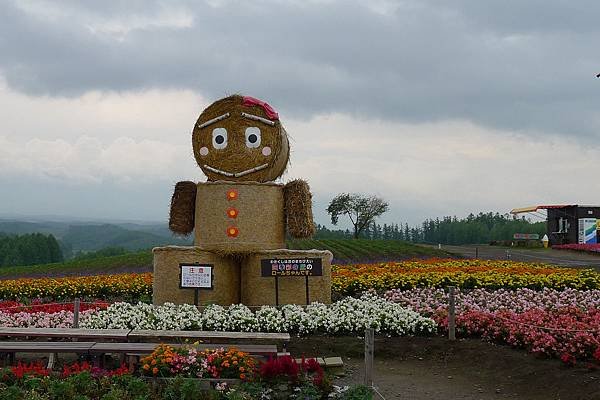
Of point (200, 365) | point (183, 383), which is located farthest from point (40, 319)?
point (183, 383)

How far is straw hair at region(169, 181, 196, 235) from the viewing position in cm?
1418

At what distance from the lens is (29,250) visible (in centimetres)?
6147

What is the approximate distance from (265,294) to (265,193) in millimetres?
1949

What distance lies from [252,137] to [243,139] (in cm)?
18

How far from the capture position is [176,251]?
1356 centimetres

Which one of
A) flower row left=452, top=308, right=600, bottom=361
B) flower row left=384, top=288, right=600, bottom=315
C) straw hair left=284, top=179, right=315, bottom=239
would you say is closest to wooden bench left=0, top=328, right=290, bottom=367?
flower row left=452, top=308, right=600, bottom=361

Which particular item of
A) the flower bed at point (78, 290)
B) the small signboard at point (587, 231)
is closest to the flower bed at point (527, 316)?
the flower bed at point (78, 290)

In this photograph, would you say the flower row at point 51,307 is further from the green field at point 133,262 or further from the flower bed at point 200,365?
the green field at point 133,262

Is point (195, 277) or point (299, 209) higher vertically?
point (299, 209)

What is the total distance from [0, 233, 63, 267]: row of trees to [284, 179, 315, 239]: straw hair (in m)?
49.1

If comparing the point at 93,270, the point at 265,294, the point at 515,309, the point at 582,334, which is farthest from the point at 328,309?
the point at 93,270

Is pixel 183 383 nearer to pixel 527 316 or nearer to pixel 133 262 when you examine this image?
pixel 527 316

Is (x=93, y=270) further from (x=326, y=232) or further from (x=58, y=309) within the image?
(x=326, y=232)

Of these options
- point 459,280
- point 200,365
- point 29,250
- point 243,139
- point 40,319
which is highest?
point 243,139
